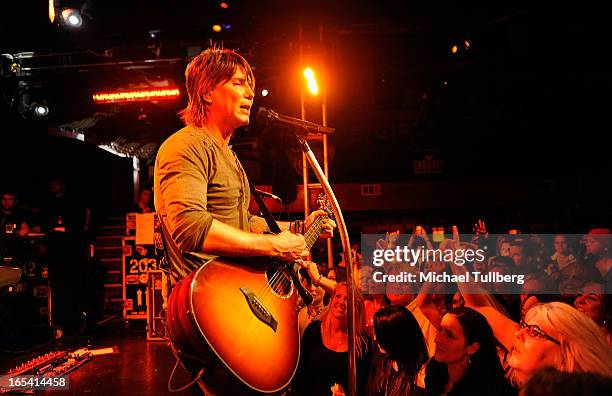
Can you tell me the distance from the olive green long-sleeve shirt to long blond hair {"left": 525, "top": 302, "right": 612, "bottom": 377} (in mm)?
1257

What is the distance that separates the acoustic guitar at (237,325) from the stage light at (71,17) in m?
7.28

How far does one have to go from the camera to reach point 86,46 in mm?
7883

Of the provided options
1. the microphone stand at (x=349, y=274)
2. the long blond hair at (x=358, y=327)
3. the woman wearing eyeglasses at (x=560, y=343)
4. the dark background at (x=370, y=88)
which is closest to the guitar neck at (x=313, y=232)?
the microphone stand at (x=349, y=274)

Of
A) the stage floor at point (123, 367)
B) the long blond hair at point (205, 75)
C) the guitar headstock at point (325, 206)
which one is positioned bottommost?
the stage floor at point (123, 367)

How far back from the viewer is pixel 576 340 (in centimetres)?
171

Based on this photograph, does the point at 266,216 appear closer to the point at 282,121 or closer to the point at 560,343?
the point at 282,121

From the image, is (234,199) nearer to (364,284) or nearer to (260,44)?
(364,284)

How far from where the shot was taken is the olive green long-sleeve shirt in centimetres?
135

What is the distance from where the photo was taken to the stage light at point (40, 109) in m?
9.40

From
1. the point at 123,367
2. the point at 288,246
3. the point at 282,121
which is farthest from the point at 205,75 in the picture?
the point at 123,367

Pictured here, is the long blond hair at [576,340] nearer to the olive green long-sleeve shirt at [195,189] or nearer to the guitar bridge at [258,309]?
the guitar bridge at [258,309]

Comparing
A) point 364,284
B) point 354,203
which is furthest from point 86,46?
point 354,203

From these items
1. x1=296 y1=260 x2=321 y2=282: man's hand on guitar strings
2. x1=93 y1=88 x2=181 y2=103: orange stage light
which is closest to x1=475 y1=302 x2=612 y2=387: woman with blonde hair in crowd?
x1=296 y1=260 x2=321 y2=282: man's hand on guitar strings

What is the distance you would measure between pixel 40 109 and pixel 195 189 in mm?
9757
